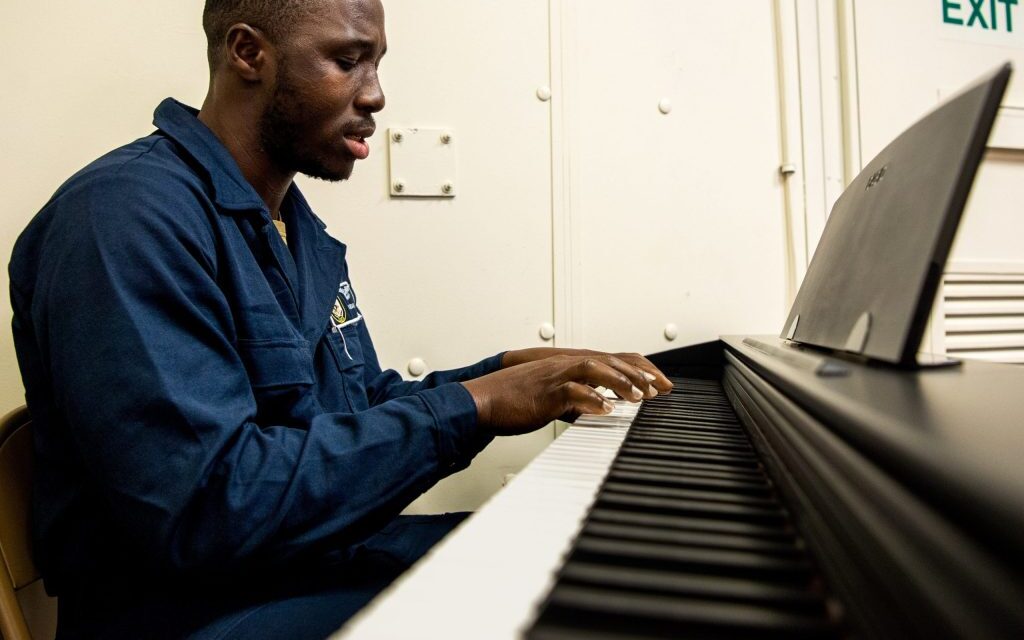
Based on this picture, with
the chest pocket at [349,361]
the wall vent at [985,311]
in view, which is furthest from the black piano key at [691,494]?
the wall vent at [985,311]

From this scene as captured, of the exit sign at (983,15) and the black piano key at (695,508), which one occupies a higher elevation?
the exit sign at (983,15)

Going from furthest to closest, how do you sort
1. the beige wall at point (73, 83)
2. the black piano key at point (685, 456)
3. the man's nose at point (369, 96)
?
the beige wall at point (73, 83) < the man's nose at point (369, 96) < the black piano key at point (685, 456)

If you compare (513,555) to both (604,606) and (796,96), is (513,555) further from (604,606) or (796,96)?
(796,96)

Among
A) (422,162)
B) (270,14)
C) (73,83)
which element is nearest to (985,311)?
(422,162)

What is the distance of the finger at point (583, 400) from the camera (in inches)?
31.5

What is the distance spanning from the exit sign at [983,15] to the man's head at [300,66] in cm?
175

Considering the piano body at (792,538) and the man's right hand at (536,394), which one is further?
the man's right hand at (536,394)

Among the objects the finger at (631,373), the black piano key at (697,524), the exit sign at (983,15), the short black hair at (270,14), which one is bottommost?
the black piano key at (697,524)

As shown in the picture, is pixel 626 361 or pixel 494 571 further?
pixel 626 361

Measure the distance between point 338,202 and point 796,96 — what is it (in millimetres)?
1307

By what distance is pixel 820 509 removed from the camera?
0.38m

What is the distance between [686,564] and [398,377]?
1067mm

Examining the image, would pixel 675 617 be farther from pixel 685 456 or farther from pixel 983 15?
pixel 983 15

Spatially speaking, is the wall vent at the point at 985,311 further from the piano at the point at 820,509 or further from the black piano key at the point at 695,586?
the black piano key at the point at 695,586
